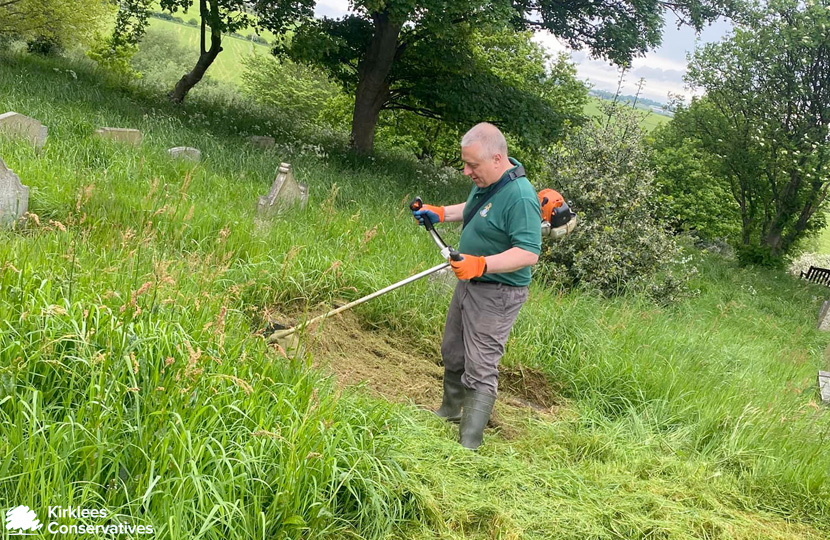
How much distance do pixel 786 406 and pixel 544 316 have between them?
2.10m

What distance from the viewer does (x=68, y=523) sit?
2.02m

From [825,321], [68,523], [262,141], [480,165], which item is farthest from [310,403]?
[825,321]

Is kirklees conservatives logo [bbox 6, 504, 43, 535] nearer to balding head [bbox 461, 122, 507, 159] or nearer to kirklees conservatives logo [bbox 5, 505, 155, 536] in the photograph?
kirklees conservatives logo [bbox 5, 505, 155, 536]

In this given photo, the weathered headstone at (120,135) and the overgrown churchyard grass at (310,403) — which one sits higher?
the weathered headstone at (120,135)

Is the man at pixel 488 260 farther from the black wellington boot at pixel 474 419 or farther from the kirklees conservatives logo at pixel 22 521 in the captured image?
the kirklees conservatives logo at pixel 22 521

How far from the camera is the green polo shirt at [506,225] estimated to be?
3564mm

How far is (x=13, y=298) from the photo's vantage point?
9.46 feet

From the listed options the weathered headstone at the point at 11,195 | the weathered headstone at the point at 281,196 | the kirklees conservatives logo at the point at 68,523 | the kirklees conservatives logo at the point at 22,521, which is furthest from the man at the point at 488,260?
the weathered headstone at the point at 11,195

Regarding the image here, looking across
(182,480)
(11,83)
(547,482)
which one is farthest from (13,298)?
(11,83)

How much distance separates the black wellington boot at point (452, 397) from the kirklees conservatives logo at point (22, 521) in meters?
2.59

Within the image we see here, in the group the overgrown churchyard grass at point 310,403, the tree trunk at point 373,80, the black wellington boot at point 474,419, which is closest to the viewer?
the overgrown churchyard grass at point 310,403

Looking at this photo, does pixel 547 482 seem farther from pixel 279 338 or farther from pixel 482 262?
pixel 279 338

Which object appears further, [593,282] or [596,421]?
[593,282]

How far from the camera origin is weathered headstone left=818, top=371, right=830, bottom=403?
6.02 metres
